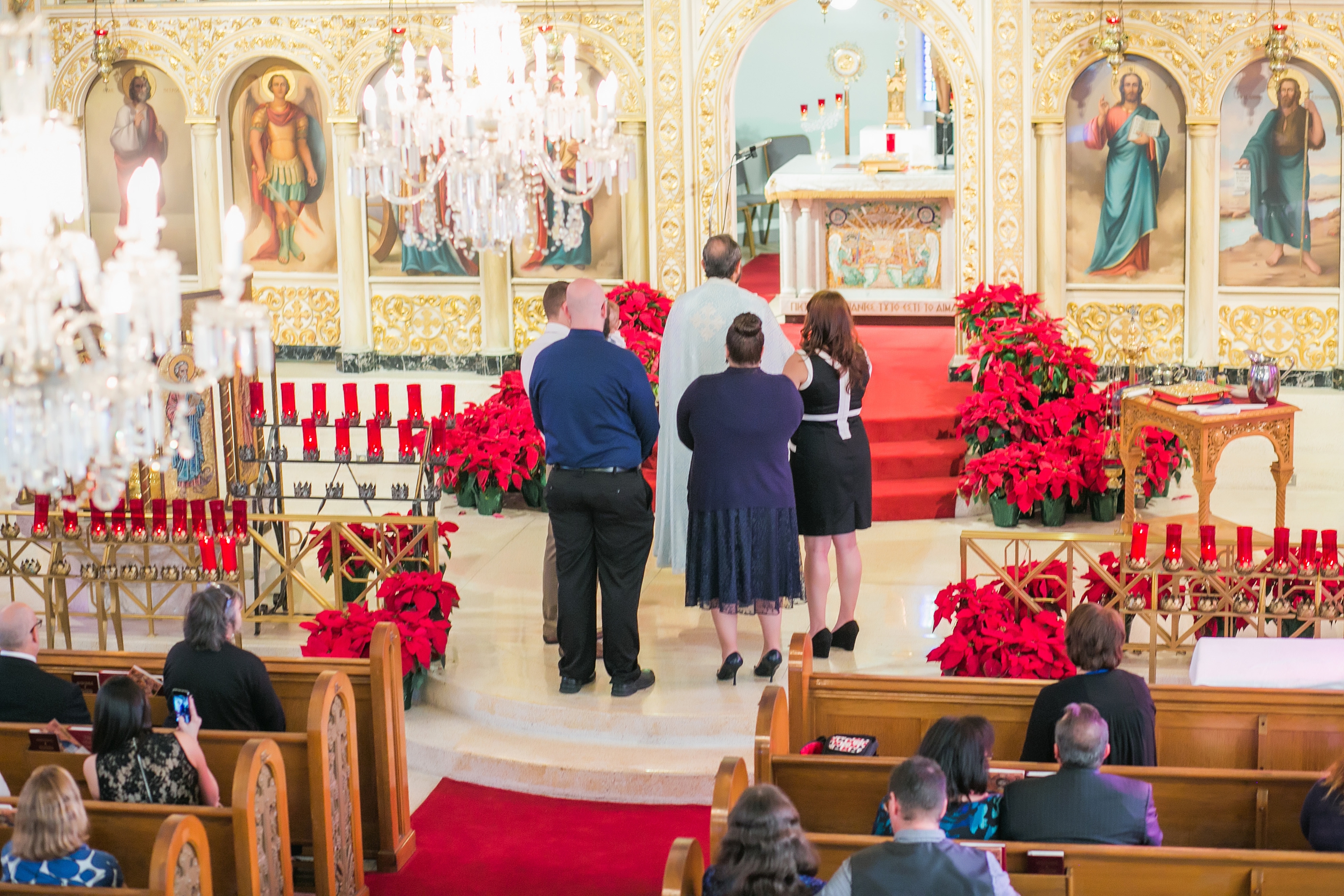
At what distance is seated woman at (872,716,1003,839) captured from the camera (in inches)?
Answer: 173

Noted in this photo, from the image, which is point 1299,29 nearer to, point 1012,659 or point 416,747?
point 1012,659

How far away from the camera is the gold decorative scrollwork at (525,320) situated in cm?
1392

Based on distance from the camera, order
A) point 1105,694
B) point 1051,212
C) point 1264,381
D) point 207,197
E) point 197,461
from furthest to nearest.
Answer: point 207,197 < point 1051,212 < point 197,461 < point 1264,381 < point 1105,694

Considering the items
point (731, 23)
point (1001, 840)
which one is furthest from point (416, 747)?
point (731, 23)

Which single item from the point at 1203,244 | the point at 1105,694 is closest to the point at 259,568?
the point at 1105,694

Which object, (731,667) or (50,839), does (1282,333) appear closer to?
(731,667)

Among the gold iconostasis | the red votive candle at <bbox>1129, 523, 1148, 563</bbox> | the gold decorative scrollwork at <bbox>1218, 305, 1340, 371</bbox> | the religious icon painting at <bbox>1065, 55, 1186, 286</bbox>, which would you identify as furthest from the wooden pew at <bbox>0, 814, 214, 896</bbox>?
the gold decorative scrollwork at <bbox>1218, 305, 1340, 371</bbox>

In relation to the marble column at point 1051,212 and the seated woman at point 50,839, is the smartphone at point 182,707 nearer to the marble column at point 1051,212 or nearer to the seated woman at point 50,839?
the seated woman at point 50,839

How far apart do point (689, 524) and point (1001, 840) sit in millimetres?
2879

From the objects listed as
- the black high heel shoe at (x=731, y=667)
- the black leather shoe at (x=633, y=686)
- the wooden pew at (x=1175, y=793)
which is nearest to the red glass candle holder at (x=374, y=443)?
the black leather shoe at (x=633, y=686)

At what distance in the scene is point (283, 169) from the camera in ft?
46.7

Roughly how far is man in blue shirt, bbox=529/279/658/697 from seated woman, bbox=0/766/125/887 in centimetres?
285

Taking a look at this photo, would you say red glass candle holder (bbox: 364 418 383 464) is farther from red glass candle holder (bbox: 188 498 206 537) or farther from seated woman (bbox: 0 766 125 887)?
seated woman (bbox: 0 766 125 887)

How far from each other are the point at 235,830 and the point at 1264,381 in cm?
633
